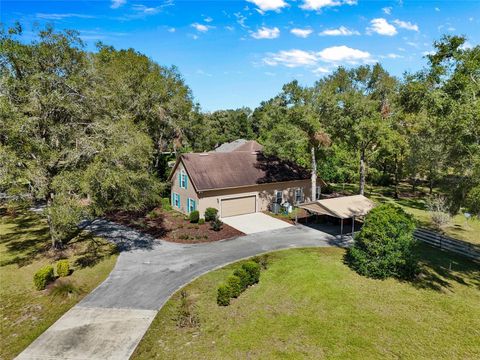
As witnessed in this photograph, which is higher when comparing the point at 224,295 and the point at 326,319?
the point at 224,295

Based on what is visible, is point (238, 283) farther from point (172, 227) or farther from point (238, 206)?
point (238, 206)

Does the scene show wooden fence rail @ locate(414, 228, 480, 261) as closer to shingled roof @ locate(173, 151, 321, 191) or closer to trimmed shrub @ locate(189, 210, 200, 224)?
shingled roof @ locate(173, 151, 321, 191)

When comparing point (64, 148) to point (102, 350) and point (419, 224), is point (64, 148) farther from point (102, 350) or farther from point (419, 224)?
point (419, 224)

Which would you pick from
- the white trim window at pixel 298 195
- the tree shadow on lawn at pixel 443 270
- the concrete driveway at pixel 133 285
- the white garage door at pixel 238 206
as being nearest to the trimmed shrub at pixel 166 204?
the white garage door at pixel 238 206

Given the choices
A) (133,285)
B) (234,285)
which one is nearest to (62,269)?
(133,285)

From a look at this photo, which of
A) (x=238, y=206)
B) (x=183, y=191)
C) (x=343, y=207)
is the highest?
(x=183, y=191)

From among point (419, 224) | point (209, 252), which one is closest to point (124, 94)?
point (209, 252)

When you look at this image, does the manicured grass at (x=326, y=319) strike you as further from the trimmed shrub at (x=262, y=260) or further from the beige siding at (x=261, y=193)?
the beige siding at (x=261, y=193)
